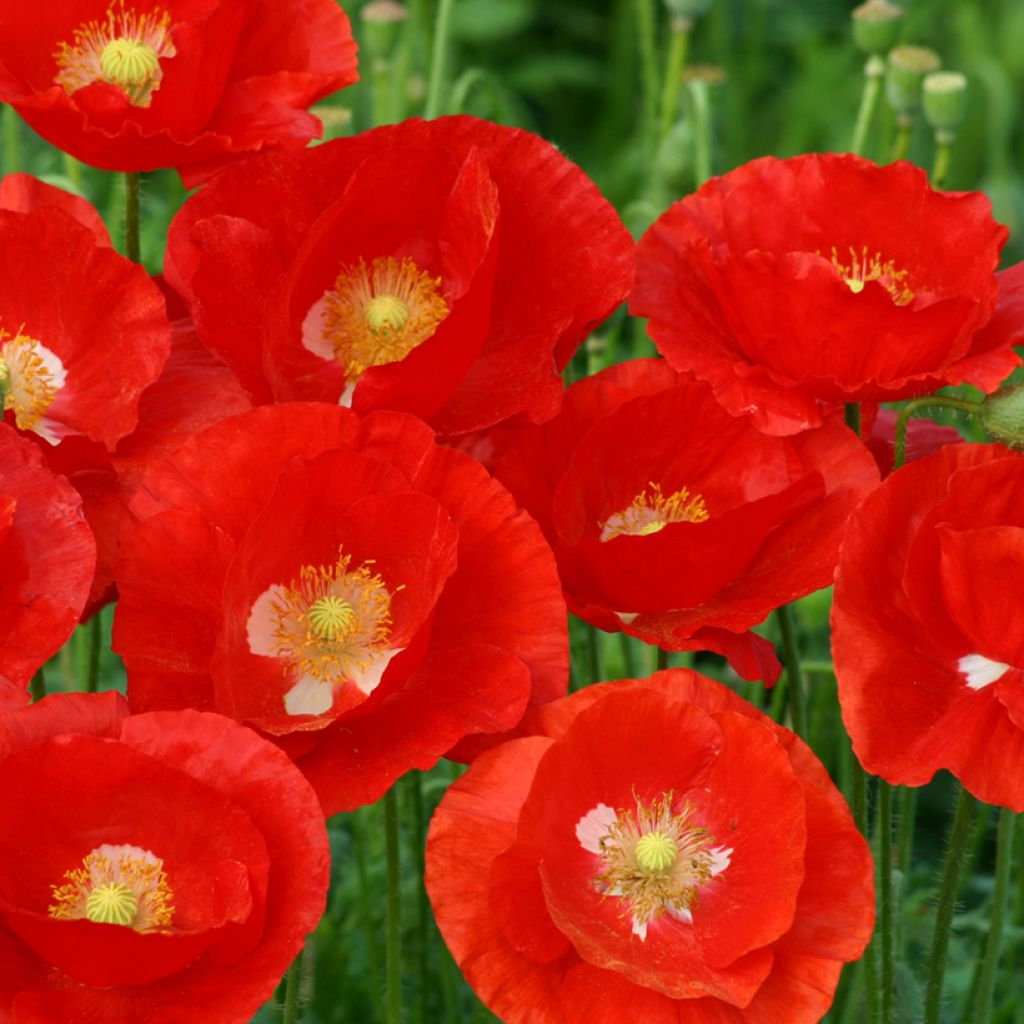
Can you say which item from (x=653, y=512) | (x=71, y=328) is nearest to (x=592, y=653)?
(x=653, y=512)

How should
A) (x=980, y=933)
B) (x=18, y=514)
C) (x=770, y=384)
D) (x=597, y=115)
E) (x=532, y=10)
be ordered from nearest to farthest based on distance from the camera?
(x=18, y=514) → (x=770, y=384) → (x=980, y=933) → (x=532, y=10) → (x=597, y=115)

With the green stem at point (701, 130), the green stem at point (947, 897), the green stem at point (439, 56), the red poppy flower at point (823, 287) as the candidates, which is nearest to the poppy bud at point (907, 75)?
the green stem at point (701, 130)

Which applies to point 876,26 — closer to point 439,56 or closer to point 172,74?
point 439,56

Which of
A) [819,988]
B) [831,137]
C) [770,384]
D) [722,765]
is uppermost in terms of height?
[831,137]

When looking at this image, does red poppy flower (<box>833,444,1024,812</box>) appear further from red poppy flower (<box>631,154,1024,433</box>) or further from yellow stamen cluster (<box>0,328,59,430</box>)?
yellow stamen cluster (<box>0,328,59,430</box>)

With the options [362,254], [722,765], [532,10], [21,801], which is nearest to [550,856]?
[722,765]

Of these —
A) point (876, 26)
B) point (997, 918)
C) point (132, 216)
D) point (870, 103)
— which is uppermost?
point (876, 26)

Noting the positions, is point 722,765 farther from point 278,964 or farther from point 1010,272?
point 1010,272
